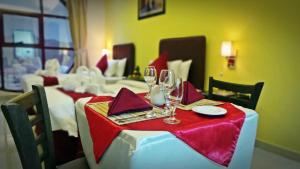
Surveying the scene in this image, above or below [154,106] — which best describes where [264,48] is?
above

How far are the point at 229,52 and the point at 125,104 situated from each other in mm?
2384

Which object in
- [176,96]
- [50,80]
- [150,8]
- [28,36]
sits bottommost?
[50,80]

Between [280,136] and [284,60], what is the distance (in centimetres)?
92

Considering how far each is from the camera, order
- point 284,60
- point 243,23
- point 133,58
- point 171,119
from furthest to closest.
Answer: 1. point 133,58
2. point 243,23
3. point 284,60
4. point 171,119

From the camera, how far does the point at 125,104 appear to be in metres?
1.17

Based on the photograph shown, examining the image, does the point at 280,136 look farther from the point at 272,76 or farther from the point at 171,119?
the point at 171,119

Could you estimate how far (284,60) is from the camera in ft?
8.77

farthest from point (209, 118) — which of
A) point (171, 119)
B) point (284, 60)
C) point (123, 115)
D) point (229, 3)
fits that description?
point (229, 3)

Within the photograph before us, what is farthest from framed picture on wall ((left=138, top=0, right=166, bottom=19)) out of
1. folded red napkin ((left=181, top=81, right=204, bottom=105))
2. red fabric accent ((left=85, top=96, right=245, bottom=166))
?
red fabric accent ((left=85, top=96, right=245, bottom=166))

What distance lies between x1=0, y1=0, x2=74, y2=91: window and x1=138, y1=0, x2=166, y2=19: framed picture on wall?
2318 mm

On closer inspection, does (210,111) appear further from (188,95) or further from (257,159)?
(257,159)

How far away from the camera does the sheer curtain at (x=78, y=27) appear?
6.04m

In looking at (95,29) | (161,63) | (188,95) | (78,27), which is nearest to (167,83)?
(188,95)

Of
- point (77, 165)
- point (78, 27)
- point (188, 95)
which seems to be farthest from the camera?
point (78, 27)
